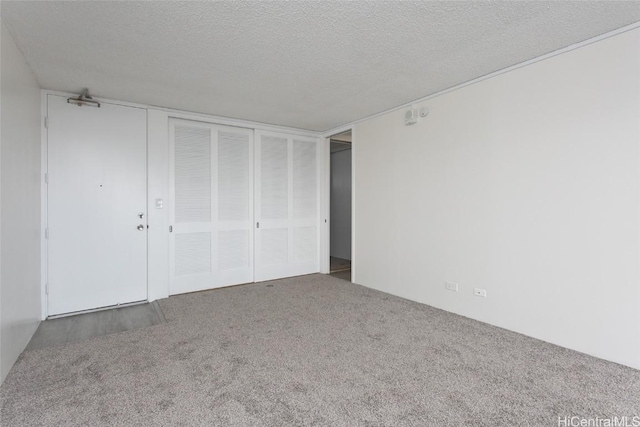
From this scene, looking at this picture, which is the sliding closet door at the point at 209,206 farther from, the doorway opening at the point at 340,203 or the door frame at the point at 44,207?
the doorway opening at the point at 340,203

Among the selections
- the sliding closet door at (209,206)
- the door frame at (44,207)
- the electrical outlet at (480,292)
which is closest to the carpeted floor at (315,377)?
the electrical outlet at (480,292)

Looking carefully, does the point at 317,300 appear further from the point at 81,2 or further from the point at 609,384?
the point at 81,2

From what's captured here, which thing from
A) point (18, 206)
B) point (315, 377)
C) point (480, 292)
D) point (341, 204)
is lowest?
point (315, 377)

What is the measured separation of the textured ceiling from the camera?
212cm

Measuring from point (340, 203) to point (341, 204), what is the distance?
4 cm

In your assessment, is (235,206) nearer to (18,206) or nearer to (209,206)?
(209,206)

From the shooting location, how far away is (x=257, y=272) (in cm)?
505

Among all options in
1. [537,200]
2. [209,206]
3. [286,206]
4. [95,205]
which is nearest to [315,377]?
[537,200]

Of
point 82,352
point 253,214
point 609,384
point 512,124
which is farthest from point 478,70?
point 82,352

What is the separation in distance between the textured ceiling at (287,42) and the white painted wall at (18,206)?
270mm

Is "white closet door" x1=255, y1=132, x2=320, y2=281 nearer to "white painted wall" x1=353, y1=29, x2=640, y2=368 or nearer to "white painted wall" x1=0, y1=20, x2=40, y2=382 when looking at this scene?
"white painted wall" x1=353, y1=29, x2=640, y2=368

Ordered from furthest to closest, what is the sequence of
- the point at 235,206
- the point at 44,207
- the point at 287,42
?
the point at 235,206 → the point at 44,207 → the point at 287,42

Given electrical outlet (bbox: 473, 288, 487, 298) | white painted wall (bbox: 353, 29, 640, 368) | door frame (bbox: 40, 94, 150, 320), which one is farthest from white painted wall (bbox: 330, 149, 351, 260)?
door frame (bbox: 40, 94, 150, 320)

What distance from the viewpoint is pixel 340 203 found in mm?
7324
